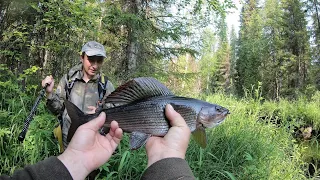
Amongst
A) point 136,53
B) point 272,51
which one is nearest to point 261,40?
point 272,51

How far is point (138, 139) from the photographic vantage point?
1.71 m

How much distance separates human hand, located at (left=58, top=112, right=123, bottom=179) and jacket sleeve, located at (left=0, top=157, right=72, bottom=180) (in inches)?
4.5

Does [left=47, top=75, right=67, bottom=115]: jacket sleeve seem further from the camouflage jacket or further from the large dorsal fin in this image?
the large dorsal fin

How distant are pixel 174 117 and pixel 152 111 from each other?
0.50 ft

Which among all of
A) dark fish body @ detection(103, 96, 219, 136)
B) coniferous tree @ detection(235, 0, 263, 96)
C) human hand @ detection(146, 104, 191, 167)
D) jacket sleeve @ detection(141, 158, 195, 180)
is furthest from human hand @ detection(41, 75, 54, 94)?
coniferous tree @ detection(235, 0, 263, 96)

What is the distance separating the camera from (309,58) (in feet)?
108

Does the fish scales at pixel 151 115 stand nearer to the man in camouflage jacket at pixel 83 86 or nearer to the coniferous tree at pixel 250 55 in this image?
the man in camouflage jacket at pixel 83 86

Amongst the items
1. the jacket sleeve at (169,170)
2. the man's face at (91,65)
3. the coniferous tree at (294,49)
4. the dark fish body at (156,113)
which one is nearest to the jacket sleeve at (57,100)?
the man's face at (91,65)

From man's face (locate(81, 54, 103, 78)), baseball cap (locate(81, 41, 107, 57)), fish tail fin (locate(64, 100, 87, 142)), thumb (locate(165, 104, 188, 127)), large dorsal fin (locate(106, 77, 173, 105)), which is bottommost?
fish tail fin (locate(64, 100, 87, 142))

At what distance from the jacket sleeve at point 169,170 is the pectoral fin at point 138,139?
42 centimetres

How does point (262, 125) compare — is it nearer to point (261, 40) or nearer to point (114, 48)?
point (114, 48)

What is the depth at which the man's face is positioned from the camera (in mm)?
4039

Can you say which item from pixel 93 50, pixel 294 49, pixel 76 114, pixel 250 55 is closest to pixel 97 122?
pixel 76 114

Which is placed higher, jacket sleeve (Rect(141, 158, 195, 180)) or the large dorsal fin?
the large dorsal fin
